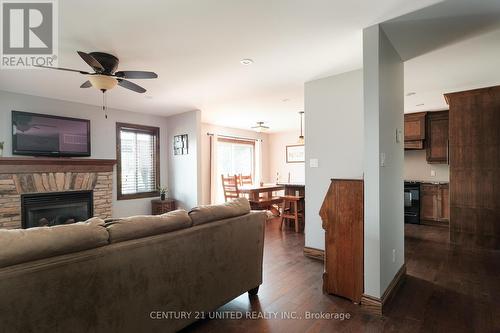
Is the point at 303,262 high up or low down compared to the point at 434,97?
down

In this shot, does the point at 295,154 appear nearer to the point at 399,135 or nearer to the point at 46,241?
the point at 399,135

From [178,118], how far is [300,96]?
2.76 metres

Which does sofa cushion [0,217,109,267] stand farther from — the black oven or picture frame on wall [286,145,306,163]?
picture frame on wall [286,145,306,163]

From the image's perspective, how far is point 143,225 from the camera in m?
1.67

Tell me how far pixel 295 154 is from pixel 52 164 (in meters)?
6.14

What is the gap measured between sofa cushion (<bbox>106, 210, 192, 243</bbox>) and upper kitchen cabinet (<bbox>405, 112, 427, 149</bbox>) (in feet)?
17.7

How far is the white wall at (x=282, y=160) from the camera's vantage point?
320 inches

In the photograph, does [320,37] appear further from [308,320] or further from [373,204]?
[308,320]

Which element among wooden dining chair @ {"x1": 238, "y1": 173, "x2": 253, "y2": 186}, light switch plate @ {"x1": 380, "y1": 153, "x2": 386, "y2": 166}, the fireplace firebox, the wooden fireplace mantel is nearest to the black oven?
wooden dining chair @ {"x1": 238, "y1": 173, "x2": 253, "y2": 186}

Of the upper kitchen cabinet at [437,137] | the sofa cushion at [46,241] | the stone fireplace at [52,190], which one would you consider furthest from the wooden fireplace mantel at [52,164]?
the upper kitchen cabinet at [437,137]

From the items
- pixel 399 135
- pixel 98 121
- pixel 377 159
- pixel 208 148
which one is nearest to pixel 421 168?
pixel 399 135

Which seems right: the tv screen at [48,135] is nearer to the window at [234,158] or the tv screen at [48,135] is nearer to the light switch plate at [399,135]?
the window at [234,158]

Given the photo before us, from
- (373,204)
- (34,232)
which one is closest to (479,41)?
(373,204)

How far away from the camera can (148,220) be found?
1713 millimetres
